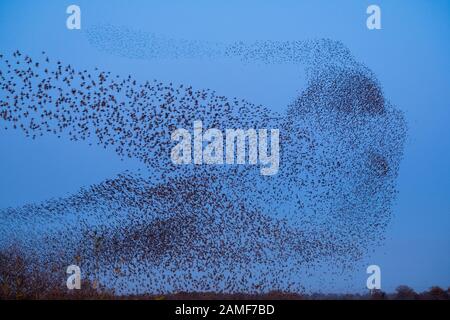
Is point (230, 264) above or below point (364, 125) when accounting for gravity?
below

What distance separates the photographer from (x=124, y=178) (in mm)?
6359

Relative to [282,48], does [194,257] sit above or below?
below

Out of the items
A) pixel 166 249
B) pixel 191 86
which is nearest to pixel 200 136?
pixel 191 86

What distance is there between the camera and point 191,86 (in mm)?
6383
